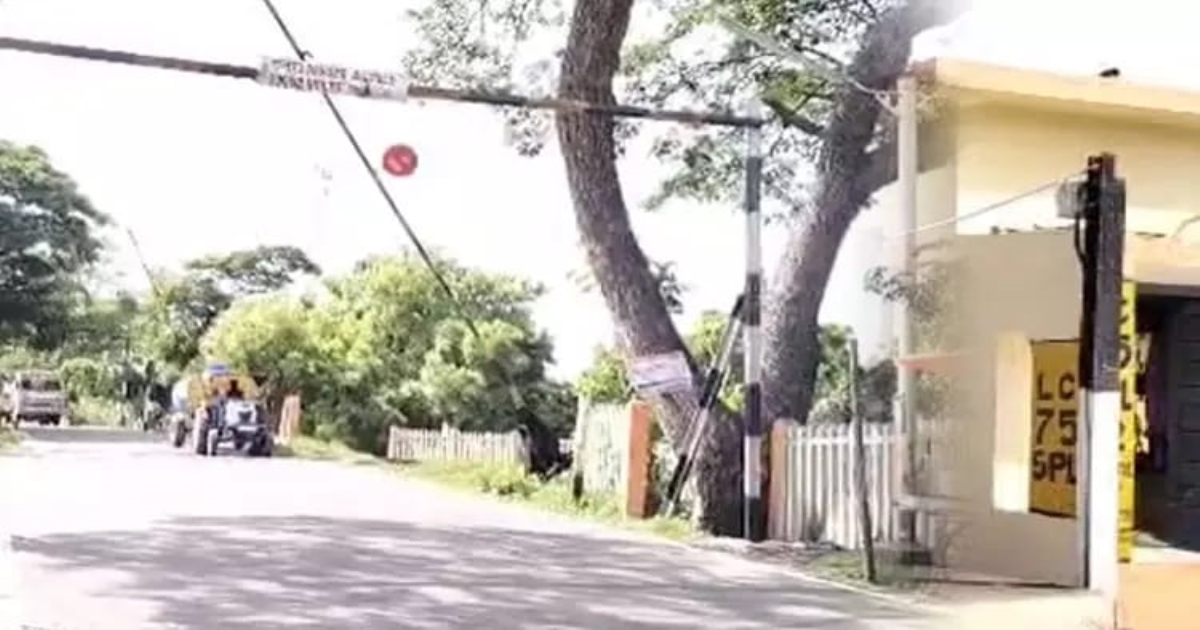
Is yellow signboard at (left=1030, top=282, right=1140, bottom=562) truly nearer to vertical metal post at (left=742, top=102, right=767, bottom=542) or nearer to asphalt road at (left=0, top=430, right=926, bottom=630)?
vertical metal post at (left=742, top=102, right=767, bottom=542)

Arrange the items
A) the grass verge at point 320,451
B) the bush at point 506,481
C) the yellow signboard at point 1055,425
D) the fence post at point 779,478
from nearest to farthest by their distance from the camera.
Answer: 1. the grass verge at point 320,451
2. the bush at point 506,481
3. the yellow signboard at point 1055,425
4. the fence post at point 779,478

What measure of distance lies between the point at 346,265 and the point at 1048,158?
4.37 feet

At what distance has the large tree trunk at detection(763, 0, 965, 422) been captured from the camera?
6.17ft

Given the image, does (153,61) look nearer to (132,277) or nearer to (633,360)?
(132,277)

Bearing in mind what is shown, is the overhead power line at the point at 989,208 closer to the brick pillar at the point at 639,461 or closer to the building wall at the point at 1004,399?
the building wall at the point at 1004,399

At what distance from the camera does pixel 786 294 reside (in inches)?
80.9

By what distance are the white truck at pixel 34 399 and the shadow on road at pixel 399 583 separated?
14 cm

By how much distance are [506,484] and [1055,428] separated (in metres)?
1.03

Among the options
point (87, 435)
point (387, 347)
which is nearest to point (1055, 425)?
point (387, 347)

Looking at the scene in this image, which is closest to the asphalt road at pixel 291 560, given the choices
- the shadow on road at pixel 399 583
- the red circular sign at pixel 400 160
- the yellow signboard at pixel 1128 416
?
the shadow on road at pixel 399 583

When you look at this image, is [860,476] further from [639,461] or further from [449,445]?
[449,445]

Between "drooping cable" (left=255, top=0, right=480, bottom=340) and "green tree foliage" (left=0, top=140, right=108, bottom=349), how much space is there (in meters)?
0.28

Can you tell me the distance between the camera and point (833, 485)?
2410 millimetres

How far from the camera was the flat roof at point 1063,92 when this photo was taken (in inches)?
76.3
